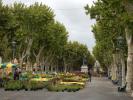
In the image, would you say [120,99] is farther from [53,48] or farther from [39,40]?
[53,48]

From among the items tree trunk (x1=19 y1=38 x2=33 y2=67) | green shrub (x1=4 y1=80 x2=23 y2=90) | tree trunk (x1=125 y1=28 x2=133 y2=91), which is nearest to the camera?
tree trunk (x1=125 y1=28 x2=133 y2=91)

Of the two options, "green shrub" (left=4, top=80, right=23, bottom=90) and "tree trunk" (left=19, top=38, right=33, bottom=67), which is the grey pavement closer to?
"green shrub" (left=4, top=80, right=23, bottom=90)

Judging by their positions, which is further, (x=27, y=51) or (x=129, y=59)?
(x=27, y=51)

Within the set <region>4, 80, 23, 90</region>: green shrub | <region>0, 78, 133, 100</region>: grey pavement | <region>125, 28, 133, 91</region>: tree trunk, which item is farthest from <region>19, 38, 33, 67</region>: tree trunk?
<region>0, 78, 133, 100</region>: grey pavement

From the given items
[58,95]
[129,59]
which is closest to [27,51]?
[129,59]

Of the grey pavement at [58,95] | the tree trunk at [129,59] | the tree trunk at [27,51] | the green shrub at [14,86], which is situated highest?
the tree trunk at [27,51]

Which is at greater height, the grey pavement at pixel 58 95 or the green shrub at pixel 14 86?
the green shrub at pixel 14 86

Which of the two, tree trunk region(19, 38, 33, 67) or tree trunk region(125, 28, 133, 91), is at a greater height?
tree trunk region(19, 38, 33, 67)

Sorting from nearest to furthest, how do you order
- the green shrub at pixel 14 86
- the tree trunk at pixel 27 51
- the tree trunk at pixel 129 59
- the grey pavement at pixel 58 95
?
the grey pavement at pixel 58 95 → the tree trunk at pixel 129 59 → the green shrub at pixel 14 86 → the tree trunk at pixel 27 51

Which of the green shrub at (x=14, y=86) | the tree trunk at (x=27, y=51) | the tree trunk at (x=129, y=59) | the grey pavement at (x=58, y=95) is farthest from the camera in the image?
the tree trunk at (x=27, y=51)

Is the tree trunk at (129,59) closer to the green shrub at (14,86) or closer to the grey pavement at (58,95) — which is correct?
the grey pavement at (58,95)

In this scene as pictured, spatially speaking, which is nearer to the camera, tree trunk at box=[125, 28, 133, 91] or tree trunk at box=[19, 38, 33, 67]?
tree trunk at box=[125, 28, 133, 91]

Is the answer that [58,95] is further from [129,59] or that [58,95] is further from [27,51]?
[27,51]

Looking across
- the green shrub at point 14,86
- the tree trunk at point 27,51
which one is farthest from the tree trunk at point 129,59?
the tree trunk at point 27,51
